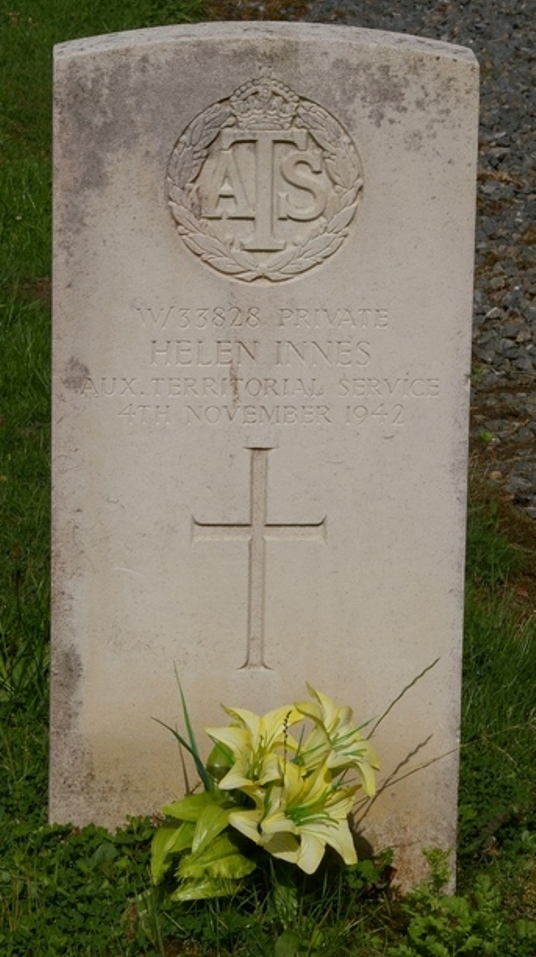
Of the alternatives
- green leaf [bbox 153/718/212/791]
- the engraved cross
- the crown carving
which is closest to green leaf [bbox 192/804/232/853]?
green leaf [bbox 153/718/212/791]

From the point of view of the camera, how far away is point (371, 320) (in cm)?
346

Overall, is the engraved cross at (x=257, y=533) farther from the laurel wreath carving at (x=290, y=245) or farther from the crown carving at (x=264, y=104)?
the crown carving at (x=264, y=104)

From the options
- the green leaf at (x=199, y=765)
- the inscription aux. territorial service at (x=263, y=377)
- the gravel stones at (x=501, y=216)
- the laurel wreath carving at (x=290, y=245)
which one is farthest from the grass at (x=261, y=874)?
the laurel wreath carving at (x=290, y=245)

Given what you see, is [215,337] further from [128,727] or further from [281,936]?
[281,936]

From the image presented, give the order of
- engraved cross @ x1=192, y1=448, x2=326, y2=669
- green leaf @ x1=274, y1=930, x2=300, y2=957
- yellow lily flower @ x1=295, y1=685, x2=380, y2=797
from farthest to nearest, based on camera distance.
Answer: engraved cross @ x1=192, y1=448, x2=326, y2=669 < yellow lily flower @ x1=295, y1=685, x2=380, y2=797 < green leaf @ x1=274, y1=930, x2=300, y2=957

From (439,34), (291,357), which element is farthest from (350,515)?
(439,34)

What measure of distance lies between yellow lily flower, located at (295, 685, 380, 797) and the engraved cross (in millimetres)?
248

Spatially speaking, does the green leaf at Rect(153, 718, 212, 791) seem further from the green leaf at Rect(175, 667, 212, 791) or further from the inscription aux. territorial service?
the inscription aux. territorial service

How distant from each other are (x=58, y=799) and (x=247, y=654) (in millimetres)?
576

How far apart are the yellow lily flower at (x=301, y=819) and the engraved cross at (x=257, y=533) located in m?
0.41

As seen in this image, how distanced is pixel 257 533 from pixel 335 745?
52 cm

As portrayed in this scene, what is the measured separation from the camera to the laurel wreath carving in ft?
11.0

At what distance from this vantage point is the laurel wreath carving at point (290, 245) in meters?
3.34

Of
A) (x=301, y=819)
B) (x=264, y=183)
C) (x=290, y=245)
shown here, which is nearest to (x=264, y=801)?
(x=301, y=819)
